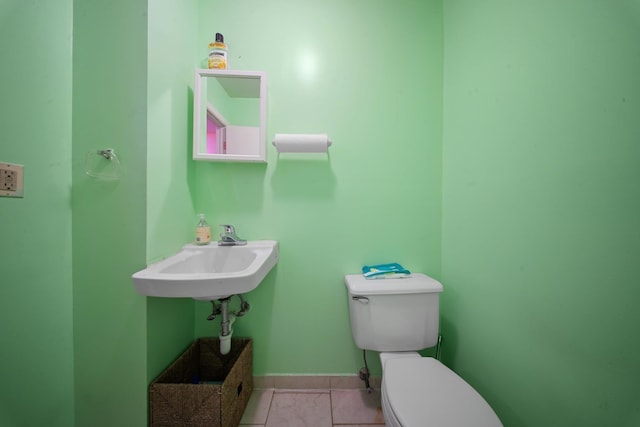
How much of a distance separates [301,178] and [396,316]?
33.9 inches

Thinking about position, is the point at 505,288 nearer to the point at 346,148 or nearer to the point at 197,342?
the point at 346,148

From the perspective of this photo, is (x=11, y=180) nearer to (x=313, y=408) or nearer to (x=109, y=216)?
(x=109, y=216)

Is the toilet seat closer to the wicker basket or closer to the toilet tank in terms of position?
the toilet tank

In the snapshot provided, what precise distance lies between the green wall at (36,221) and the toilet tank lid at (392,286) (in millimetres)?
1193

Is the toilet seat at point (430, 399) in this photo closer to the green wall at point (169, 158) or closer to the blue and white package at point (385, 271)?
the blue and white package at point (385, 271)

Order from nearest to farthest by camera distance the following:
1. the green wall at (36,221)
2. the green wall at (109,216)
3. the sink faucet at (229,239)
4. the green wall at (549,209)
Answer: the green wall at (549,209)
the green wall at (36,221)
the green wall at (109,216)
the sink faucet at (229,239)

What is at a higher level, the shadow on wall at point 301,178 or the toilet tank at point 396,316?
the shadow on wall at point 301,178

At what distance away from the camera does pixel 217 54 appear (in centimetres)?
107

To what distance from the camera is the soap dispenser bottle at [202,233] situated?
108cm

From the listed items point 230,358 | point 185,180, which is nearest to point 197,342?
point 230,358

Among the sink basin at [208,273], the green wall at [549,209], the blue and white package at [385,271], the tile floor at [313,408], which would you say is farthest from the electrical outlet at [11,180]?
the green wall at [549,209]

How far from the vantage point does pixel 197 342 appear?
3.77 feet

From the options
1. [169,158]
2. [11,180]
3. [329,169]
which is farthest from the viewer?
[329,169]

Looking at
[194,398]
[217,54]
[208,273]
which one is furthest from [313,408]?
[217,54]
